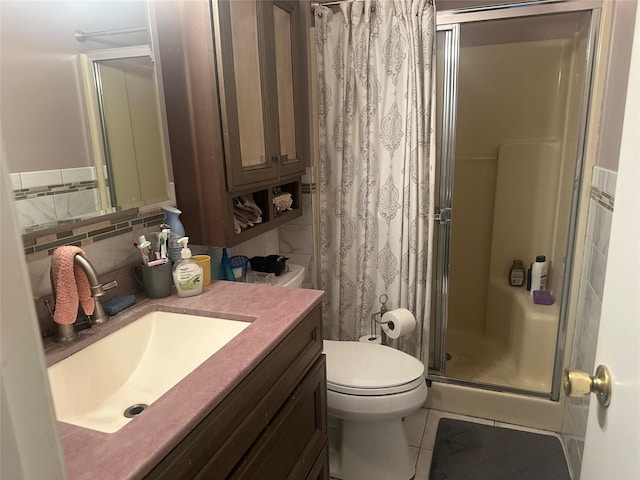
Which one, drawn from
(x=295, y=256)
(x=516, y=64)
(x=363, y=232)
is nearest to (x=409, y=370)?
(x=363, y=232)

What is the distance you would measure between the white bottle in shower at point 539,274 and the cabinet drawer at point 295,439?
1.52 metres

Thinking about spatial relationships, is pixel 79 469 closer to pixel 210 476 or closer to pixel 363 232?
pixel 210 476

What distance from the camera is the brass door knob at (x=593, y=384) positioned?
65 cm

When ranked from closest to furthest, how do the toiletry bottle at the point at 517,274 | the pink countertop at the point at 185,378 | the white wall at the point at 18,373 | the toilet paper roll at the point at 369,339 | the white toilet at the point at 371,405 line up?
the white wall at the point at 18,373, the pink countertop at the point at 185,378, the white toilet at the point at 371,405, the toilet paper roll at the point at 369,339, the toiletry bottle at the point at 517,274

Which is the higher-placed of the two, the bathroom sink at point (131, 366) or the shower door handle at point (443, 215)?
the shower door handle at point (443, 215)

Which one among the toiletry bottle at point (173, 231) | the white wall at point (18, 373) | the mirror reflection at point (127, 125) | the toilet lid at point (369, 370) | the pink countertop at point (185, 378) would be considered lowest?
the toilet lid at point (369, 370)

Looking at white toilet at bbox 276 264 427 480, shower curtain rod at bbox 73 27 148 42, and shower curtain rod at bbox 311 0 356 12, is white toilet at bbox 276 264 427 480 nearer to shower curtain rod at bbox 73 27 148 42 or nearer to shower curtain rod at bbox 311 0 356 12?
shower curtain rod at bbox 73 27 148 42

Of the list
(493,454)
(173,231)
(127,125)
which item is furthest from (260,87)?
(493,454)

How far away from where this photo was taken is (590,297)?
1.60 m

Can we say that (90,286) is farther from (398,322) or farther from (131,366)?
(398,322)

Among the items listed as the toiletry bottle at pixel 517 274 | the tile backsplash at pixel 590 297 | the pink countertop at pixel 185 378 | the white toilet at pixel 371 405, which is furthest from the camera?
the toiletry bottle at pixel 517 274

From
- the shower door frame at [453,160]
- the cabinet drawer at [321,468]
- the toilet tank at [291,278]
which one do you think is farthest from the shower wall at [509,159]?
the cabinet drawer at [321,468]

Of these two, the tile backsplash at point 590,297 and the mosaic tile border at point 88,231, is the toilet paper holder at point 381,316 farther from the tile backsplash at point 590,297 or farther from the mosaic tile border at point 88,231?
the mosaic tile border at point 88,231

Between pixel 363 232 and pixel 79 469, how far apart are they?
1557 mm
